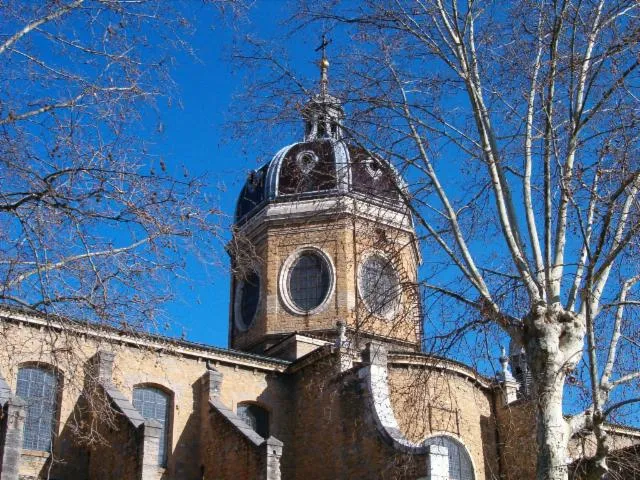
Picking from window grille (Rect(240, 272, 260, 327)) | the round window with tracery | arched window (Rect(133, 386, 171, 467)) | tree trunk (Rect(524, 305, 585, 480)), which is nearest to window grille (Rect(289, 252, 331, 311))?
the round window with tracery

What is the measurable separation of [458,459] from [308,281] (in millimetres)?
8484


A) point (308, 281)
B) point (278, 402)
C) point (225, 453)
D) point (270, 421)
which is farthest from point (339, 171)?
point (308, 281)

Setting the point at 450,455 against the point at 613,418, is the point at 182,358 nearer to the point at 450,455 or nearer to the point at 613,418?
the point at 450,455

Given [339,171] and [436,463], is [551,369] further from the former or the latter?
[436,463]

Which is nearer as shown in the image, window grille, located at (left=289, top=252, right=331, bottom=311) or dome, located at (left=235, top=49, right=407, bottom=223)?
dome, located at (left=235, top=49, right=407, bottom=223)

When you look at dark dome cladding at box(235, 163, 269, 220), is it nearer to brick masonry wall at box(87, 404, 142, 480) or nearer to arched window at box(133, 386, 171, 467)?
arched window at box(133, 386, 171, 467)

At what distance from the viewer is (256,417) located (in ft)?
85.5

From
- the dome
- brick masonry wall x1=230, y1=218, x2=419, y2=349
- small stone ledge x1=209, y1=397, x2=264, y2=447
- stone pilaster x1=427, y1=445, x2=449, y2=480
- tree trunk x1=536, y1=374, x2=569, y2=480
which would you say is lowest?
tree trunk x1=536, y1=374, x2=569, y2=480

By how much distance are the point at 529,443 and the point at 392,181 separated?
511cm

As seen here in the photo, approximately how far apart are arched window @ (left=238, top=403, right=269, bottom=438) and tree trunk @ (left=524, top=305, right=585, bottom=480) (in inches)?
697

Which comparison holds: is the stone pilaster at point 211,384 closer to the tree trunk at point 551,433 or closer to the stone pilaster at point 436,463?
the stone pilaster at point 436,463

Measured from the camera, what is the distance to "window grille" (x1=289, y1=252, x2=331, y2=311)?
2944 centimetres

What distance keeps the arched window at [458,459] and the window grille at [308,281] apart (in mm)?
7221

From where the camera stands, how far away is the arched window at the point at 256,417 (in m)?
25.9
